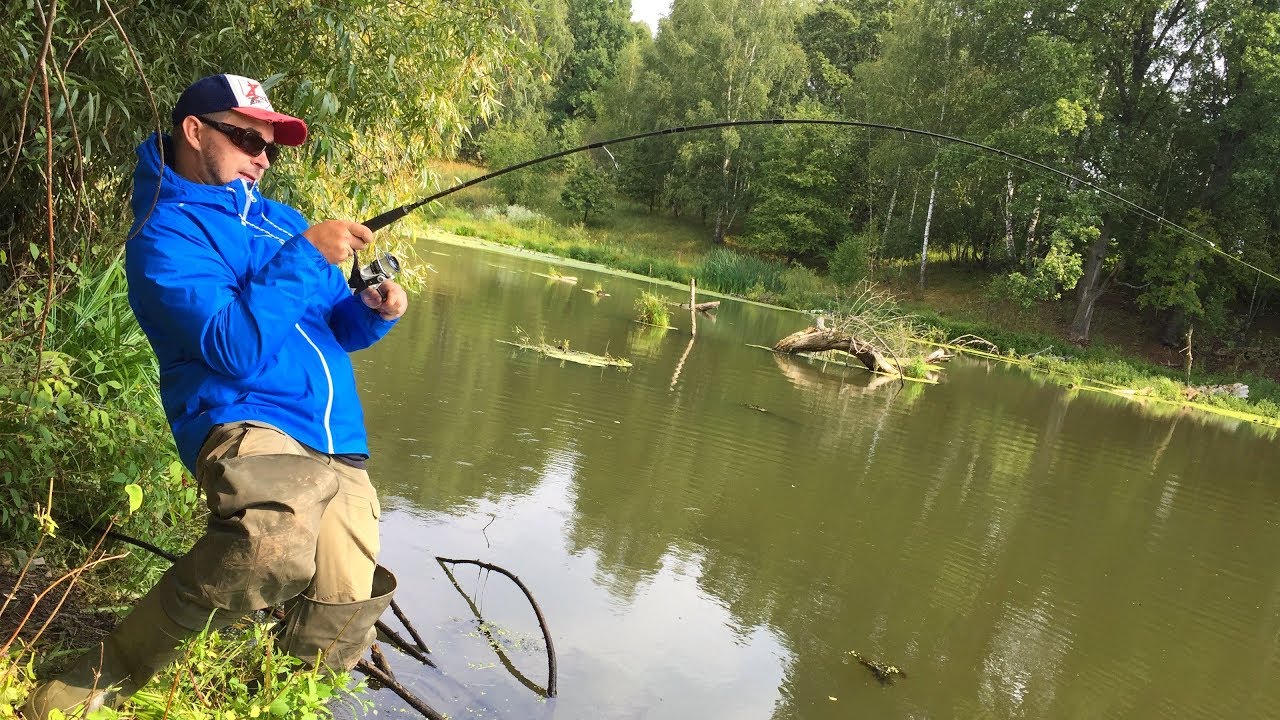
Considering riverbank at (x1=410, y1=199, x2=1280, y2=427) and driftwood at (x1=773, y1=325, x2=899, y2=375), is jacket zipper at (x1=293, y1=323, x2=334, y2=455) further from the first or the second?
riverbank at (x1=410, y1=199, x2=1280, y2=427)

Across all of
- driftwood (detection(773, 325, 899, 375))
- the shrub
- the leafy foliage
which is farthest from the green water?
the leafy foliage

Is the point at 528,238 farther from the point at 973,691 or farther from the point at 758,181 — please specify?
the point at 973,691

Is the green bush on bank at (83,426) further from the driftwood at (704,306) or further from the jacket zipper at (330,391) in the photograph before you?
the driftwood at (704,306)

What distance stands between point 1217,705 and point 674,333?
11334 millimetres

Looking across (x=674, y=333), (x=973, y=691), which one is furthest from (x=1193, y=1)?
A: (x=973, y=691)

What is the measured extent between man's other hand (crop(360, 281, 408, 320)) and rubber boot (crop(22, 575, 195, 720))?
2.52ft

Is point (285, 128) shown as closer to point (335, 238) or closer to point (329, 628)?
point (335, 238)

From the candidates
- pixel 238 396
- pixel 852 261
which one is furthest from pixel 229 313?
pixel 852 261

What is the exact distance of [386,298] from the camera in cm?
227

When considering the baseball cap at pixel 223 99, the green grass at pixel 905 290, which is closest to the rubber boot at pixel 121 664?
the baseball cap at pixel 223 99

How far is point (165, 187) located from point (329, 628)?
1052mm

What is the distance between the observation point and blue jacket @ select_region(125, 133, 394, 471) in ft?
6.03

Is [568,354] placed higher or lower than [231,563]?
lower

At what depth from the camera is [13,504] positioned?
289cm
